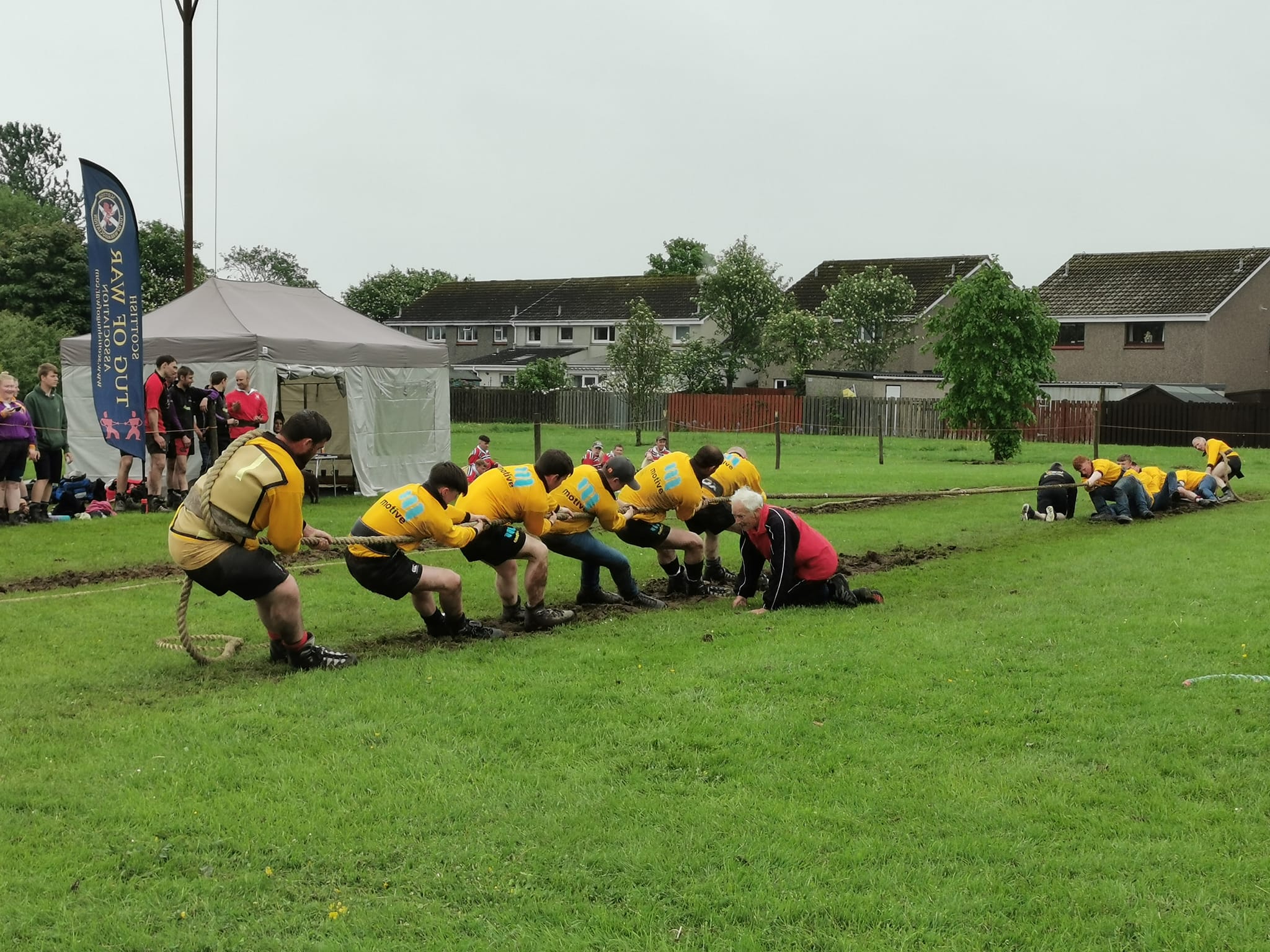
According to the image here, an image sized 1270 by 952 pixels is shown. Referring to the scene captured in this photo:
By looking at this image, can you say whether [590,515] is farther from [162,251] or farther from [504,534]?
[162,251]

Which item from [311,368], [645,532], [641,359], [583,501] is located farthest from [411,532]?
[641,359]

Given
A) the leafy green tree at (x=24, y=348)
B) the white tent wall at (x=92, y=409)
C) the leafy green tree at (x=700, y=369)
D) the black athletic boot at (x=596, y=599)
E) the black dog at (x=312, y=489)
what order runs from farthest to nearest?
the leafy green tree at (x=700, y=369) → the leafy green tree at (x=24, y=348) → the black dog at (x=312, y=489) → the white tent wall at (x=92, y=409) → the black athletic boot at (x=596, y=599)

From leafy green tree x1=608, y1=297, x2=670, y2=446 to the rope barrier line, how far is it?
1478 inches

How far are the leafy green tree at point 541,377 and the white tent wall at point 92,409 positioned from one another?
30.9 meters

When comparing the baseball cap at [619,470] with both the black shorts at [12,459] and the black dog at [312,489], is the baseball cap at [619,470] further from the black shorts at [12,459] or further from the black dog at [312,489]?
the black dog at [312,489]

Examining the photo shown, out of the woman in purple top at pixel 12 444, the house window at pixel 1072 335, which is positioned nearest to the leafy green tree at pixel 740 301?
the house window at pixel 1072 335

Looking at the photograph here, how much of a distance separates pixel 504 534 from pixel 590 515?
50.5 inches

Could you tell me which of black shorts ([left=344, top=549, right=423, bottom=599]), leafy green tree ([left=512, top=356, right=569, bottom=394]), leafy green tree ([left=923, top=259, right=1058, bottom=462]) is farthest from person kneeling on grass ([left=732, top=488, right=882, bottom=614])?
leafy green tree ([left=512, top=356, right=569, bottom=394])

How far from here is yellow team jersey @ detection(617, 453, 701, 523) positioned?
1109 cm

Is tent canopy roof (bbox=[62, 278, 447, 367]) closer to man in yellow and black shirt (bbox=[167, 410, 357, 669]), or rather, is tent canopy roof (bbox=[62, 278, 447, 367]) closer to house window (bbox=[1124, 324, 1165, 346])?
man in yellow and black shirt (bbox=[167, 410, 357, 669])

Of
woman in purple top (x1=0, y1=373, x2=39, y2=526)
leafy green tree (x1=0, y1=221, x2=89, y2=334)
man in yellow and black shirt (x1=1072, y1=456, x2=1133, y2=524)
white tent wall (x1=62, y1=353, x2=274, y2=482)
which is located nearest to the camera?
woman in purple top (x1=0, y1=373, x2=39, y2=526)

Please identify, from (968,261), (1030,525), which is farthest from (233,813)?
(968,261)

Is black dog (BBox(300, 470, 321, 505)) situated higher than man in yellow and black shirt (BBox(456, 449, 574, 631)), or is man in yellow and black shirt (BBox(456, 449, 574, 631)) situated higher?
man in yellow and black shirt (BBox(456, 449, 574, 631))

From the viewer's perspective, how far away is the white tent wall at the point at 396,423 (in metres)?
19.4
